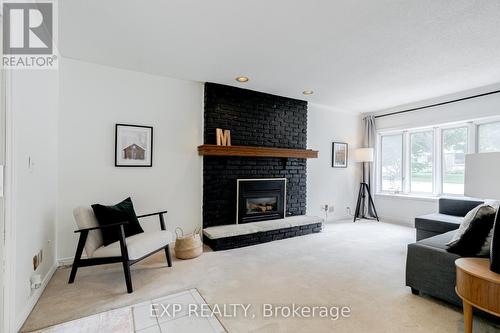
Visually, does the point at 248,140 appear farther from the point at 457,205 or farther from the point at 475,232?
the point at 457,205

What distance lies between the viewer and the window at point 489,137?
147 inches

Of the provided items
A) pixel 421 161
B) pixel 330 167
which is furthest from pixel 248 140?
pixel 421 161

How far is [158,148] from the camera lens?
3.27 metres

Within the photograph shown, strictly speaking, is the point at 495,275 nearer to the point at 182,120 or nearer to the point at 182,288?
the point at 182,288

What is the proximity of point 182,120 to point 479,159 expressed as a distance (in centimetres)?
328

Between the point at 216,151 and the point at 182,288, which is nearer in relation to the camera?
the point at 182,288

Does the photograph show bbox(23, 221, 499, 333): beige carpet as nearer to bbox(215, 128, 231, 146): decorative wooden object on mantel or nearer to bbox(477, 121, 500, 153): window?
bbox(215, 128, 231, 146): decorative wooden object on mantel

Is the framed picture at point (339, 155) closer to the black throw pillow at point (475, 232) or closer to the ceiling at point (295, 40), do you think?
the ceiling at point (295, 40)

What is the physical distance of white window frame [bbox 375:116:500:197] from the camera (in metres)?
3.98

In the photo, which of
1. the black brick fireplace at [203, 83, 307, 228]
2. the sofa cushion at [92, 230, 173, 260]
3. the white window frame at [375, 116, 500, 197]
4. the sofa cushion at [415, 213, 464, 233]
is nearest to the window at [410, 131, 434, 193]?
the white window frame at [375, 116, 500, 197]

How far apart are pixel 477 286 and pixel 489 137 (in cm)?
377

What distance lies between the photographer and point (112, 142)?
9.80ft

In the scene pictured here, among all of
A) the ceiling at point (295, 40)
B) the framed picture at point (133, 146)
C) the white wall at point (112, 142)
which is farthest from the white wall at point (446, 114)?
the framed picture at point (133, 146)

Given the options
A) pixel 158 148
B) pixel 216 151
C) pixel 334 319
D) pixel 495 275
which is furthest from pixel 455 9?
pixel 158 148
